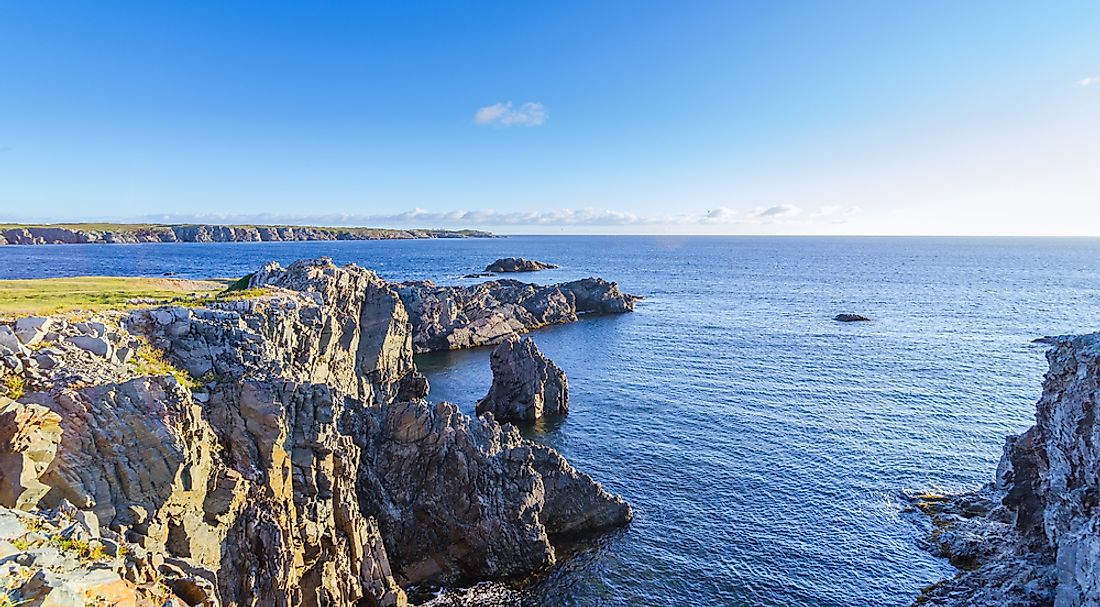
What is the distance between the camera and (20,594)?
11.5 metres

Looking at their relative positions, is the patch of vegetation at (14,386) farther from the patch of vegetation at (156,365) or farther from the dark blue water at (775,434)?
the dark blue water at (775,434)

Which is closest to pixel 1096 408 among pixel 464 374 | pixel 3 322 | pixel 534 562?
pixel 534 562

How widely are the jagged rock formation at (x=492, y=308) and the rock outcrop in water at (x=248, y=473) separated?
45689 mm

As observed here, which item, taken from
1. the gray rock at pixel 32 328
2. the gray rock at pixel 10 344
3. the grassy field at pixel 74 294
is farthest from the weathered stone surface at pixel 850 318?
the gray rock at pixel 10 344

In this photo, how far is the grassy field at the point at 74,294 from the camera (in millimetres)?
29281

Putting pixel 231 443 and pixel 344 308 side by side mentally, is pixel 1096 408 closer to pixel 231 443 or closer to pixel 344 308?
pixel 231 443

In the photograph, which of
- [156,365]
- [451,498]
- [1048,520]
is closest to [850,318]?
[1048,520]

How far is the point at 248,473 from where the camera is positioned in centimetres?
2472

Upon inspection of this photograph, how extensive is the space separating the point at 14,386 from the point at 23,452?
405 cm

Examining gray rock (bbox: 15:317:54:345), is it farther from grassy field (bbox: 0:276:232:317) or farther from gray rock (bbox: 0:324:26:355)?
grassy field (bbox: 0:276:232:317)

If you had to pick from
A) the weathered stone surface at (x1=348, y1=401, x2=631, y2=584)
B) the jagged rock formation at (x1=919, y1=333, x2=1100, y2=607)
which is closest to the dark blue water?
the weathered stone surface at (x1=348, y1=401, x2=631, y2=584)

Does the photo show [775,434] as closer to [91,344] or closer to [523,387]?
[523,387]

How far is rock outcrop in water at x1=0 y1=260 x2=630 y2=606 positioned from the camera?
17.7m

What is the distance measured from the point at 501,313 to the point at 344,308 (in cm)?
5085
